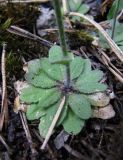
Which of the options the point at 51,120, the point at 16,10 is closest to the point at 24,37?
the point at 16,10

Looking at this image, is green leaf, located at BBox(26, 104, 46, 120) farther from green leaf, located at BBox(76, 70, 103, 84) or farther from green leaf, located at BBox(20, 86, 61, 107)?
green leaf, located at BBox(76, 70, 103, 84)

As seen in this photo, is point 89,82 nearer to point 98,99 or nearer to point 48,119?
point 98,99

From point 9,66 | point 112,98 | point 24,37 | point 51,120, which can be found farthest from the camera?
point 24,37

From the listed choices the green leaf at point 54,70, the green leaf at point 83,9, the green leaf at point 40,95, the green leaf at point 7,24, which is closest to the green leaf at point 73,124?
the green leaf at point 40,95

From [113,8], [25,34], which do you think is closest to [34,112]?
[25,34]

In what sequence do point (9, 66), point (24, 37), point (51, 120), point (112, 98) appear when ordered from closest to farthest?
point (51, 120) → point (112, 98) → point (9, 66) → point (24, 37)

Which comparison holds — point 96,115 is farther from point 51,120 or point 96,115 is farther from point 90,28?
point 90,28
